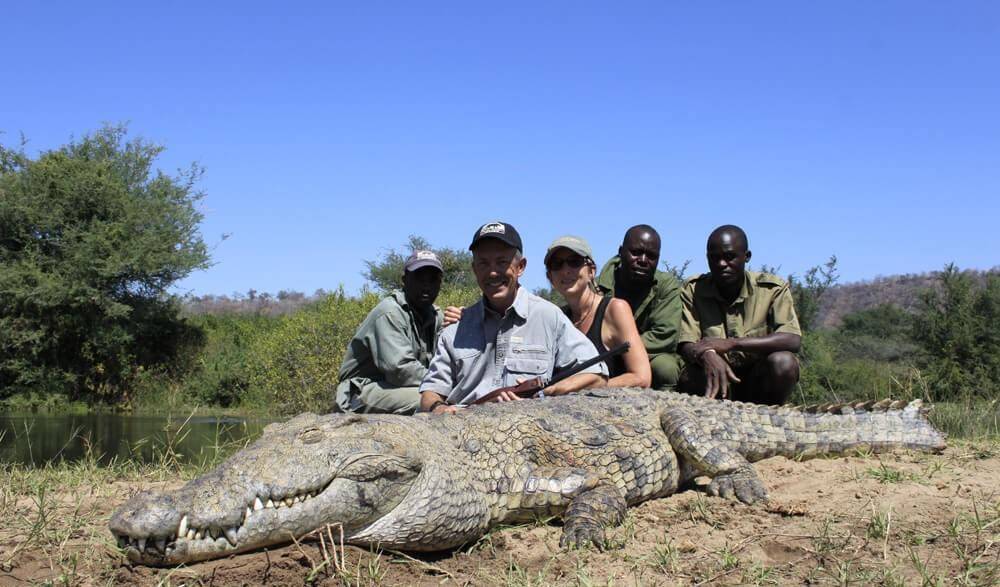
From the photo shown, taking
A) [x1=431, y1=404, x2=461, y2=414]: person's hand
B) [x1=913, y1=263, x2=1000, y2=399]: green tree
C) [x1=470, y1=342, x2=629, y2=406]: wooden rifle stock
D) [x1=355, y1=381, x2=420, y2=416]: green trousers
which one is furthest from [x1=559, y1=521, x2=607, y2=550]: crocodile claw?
[x1=913, y1=263, x2=1000, y2=399]: green tree

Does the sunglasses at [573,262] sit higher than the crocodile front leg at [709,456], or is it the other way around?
the sunglasses at [573,262]

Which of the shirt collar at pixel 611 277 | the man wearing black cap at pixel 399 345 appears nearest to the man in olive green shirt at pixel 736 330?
the shirt collar at pixel 611 277

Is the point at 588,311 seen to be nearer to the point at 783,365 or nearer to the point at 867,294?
the point at 783,365

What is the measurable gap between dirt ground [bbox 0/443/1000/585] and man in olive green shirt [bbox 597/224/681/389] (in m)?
1.94

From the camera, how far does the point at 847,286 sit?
56.2 metres

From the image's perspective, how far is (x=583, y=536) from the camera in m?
3.43

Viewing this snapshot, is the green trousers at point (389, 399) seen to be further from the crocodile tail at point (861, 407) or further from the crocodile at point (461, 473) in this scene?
the crocodile tail at point (861, 407)

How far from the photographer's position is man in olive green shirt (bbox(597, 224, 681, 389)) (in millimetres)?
5855

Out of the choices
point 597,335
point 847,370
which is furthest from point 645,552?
point 847,370

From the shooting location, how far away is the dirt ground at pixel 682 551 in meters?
2.90

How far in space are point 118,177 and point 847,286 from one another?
1984 inches

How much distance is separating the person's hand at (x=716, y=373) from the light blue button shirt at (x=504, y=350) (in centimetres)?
102

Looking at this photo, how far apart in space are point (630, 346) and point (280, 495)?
2771 millimetres

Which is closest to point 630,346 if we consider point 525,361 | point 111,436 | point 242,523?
point 525,361
